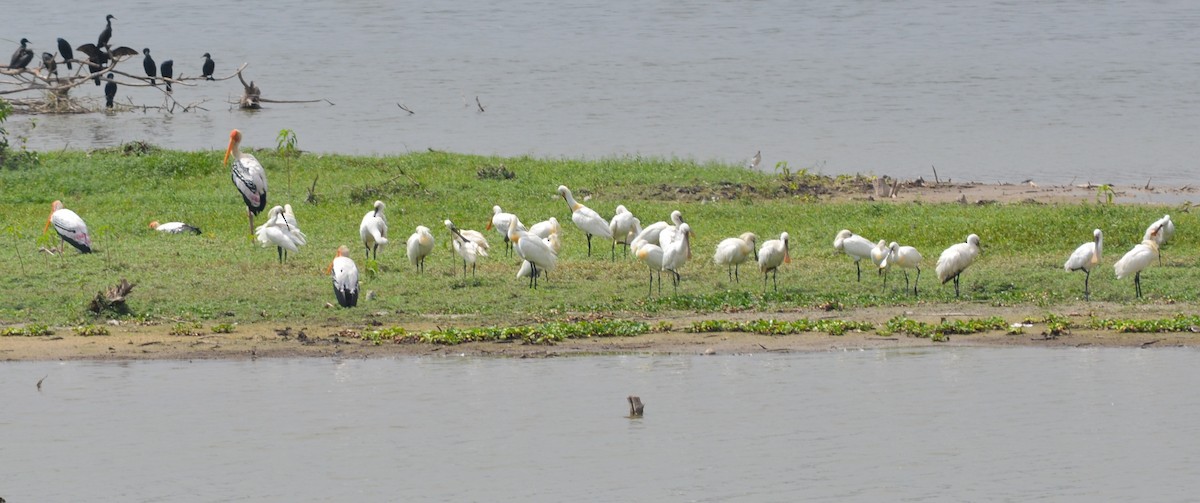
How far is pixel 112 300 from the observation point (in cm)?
1271

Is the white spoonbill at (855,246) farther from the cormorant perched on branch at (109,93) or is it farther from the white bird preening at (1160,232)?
the cormorant perched on branch at (109,93)

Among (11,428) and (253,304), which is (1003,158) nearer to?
(253,304)

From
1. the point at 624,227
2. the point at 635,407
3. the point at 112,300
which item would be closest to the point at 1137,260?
the point at 624,227

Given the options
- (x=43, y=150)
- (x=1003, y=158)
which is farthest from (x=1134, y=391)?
(x=43, y=150)

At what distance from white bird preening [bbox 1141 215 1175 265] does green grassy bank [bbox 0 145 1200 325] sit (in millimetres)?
144

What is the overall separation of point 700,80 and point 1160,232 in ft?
66.9

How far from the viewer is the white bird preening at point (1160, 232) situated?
14.2 meters

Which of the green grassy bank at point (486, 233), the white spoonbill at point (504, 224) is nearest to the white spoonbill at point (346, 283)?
the green grassy bank at point (486, 233)

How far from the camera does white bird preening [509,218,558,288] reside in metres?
13.6

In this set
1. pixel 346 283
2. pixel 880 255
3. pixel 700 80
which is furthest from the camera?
pixel 700 80

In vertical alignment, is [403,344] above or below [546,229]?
below

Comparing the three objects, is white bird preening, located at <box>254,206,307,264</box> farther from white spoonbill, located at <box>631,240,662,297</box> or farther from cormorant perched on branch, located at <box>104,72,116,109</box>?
cormorant perched on branch, located at <box>104,72,116,109</box>

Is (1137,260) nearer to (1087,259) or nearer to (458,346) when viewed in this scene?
(1087,259)

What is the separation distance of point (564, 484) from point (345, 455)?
1407 mm
